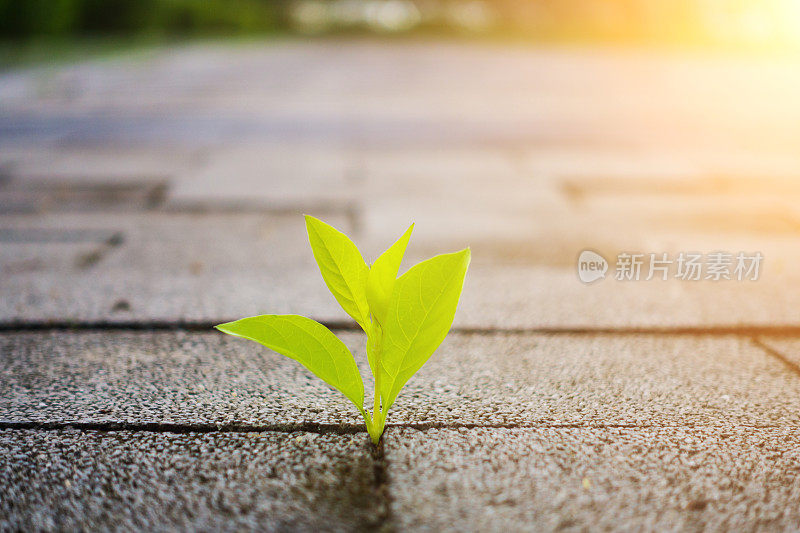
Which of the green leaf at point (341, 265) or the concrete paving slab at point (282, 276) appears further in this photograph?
the concrete paving slab at point (282, 276)

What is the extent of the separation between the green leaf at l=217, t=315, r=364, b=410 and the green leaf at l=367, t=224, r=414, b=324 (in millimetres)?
117

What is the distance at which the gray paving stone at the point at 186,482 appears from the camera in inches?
48.9

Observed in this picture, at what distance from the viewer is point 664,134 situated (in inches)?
253

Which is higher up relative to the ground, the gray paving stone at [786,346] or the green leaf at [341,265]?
the gray paving stone at [786,346]

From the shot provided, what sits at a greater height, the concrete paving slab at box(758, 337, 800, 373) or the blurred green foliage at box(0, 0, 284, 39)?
the blurred green foliage at box(0, 0, 284, 39)

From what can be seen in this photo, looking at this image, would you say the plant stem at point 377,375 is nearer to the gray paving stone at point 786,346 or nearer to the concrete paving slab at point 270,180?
the gray paving stone at point 786,346

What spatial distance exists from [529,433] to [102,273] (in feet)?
6.06

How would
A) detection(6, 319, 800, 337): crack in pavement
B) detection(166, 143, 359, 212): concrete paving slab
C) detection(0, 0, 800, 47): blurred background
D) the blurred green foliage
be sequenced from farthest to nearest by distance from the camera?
detection(0, 0, 800, 47): blurred background < the blurred green foliage < detection(166, 143, 359, 212): concrete paving slab < detection(6, 319, 800, 337): crack in pavement

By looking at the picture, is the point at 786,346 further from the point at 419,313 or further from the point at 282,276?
the point at 282,276

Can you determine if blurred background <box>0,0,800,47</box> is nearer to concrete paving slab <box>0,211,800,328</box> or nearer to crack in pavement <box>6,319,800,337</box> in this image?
concrete paving slab <box>0,211,800,328</box>

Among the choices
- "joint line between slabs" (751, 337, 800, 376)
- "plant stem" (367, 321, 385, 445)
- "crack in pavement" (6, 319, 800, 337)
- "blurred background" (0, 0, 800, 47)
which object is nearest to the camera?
"plant stem" (367, 321, 385, 445)

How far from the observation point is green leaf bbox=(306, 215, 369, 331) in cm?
130

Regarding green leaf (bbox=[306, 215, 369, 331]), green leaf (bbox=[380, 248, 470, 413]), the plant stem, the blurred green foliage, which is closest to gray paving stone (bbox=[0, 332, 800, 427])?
the plant stem

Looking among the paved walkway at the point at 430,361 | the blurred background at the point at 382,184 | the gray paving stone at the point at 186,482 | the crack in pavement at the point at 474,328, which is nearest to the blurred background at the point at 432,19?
the blurred background at the point at 382,184
